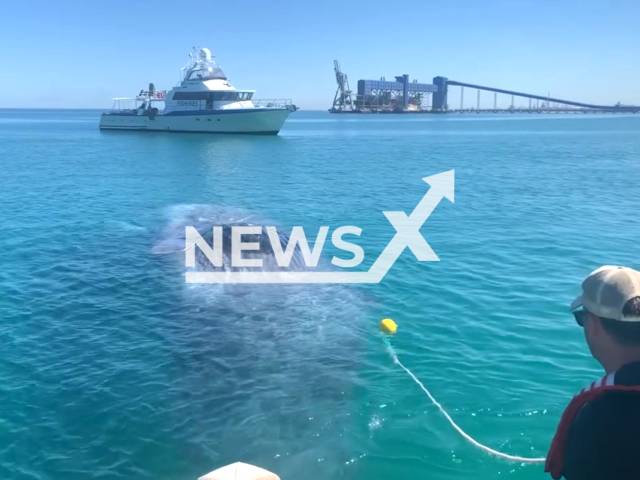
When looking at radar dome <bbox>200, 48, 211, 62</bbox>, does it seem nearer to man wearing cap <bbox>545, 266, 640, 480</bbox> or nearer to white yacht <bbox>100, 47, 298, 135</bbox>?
white yacht <bbox>100, 47, 298, 135</bbox>

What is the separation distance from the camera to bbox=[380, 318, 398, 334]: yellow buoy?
13381mm

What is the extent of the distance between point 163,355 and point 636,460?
10240mm

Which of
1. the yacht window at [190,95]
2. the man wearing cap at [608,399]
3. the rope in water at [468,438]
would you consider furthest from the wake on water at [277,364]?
the yacht window at [190,95]

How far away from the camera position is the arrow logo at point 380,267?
Result: 55.4ft

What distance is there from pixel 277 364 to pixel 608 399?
9.01 metres

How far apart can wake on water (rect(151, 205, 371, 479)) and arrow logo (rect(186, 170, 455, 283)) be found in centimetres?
42

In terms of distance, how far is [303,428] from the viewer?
9.38 meters

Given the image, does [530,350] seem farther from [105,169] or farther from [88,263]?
[105,169]

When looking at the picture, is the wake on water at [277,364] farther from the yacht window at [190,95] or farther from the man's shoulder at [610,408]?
the yacht window at [190,95]

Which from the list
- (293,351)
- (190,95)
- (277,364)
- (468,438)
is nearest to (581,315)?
(468,438)

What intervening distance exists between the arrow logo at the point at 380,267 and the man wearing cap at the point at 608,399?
13917mm

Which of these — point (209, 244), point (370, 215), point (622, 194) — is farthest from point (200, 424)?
point (622, 194)

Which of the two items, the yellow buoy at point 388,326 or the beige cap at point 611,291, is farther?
the yellow buoy at point 388,326

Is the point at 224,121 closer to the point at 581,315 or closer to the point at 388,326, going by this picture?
the point at 388,326
